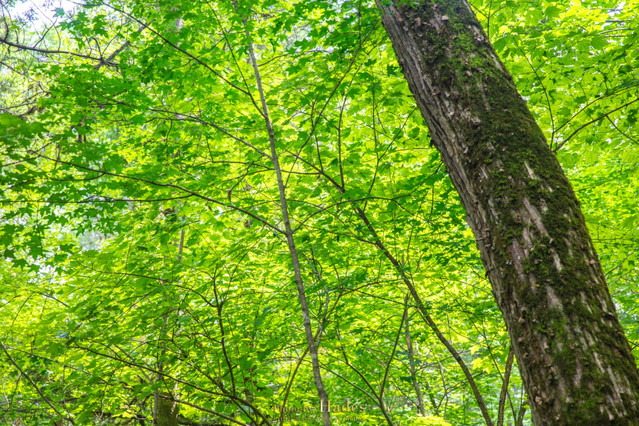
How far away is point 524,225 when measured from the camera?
1.28 meters

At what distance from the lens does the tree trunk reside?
1049 mm

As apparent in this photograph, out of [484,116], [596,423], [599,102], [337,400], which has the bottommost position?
[596,423]

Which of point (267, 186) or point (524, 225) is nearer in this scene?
point (524, 225)

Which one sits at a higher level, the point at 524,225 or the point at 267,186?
the point at 267,186

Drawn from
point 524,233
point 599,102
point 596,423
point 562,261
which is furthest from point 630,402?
point 599,102

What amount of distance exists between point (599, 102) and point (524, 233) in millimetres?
1925

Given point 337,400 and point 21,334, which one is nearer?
point 21,334

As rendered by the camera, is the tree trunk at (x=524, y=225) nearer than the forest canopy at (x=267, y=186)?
Yes

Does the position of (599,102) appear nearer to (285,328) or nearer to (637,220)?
(637,220)

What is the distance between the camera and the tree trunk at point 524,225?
41.3 inches

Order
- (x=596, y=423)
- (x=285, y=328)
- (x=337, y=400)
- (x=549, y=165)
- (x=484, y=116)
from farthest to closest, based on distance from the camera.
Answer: (x=337, y=400), (x=285, y=328), (x=484, y=116), (x=549, y=165), (x=596, y=423)

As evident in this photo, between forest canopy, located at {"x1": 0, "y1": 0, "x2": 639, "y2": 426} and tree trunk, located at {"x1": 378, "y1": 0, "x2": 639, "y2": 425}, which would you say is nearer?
tree trunk, located at {"x1": 378, "y1": 0, "x2": 639, "y2": 425}

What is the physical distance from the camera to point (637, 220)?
2.70 metres

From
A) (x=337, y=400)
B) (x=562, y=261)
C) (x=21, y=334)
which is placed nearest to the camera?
(x=562, y=261)
